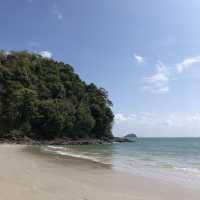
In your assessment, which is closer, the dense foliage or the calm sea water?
the calm sea water

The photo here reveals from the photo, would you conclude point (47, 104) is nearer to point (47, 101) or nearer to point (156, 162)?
point (47, 101)

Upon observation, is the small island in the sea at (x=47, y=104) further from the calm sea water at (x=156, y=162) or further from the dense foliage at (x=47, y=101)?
the calm sea water at (x=156, y=162)

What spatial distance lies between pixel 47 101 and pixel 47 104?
54.9 inches

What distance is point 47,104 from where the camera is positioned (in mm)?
68688

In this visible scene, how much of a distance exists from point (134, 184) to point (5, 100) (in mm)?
60756

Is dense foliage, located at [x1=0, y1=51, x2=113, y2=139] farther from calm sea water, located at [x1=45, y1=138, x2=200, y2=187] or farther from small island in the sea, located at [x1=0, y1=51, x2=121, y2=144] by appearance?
calm sea water, located at [x1=45, y1=138, x2=200, y2=187]

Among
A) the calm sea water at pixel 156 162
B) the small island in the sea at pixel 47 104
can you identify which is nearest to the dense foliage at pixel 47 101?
the small island in the sea at pixel 47 104

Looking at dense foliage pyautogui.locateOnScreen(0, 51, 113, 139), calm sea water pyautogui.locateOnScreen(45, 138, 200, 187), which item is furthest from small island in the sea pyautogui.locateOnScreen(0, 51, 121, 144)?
calm sea water pyautogui.locateOnScreen(45, 138, 200, 187)

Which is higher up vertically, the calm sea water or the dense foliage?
the dense foliage

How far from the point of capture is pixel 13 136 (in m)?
63.7

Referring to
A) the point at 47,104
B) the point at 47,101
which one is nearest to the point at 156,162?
the point at 47,104

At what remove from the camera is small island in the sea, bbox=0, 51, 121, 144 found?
65500 millimetres

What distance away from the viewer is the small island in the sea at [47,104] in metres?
65.5

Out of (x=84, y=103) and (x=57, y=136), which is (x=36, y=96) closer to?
(x=57, y=136)
